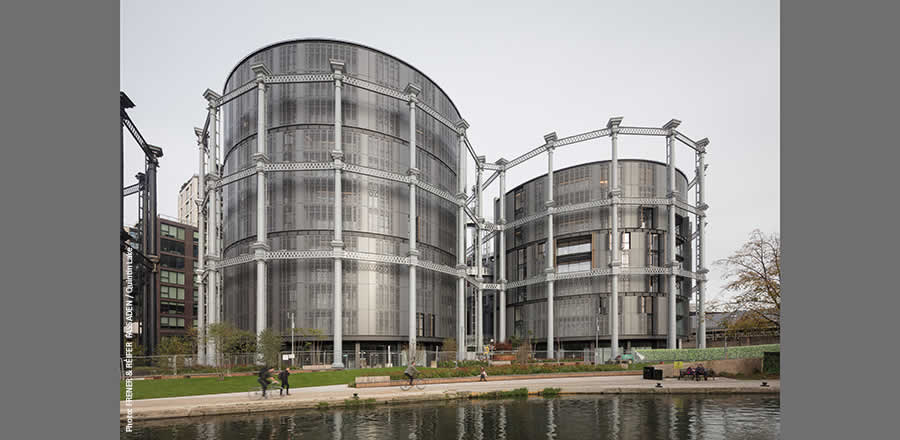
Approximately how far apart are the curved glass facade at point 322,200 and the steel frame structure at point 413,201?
2291 mm

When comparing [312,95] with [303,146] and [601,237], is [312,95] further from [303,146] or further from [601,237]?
[601,237]

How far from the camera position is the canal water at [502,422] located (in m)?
17.8

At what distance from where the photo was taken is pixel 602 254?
8275 centimetres

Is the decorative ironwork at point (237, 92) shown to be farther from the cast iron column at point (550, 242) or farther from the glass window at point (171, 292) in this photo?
the glass window at point (171, 292)

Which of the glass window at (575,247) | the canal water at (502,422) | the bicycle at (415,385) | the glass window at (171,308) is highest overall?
the glass window at (575,247)

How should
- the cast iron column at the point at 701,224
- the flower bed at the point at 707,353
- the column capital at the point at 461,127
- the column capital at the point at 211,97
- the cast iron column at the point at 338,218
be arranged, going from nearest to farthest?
the flower bed at the point at 707,353 < the cast iron column at the point at 338,218 < the column capital at the point at 211,97 < the column capital at the point at 461,127 < the cast iron column at the point at 701,224

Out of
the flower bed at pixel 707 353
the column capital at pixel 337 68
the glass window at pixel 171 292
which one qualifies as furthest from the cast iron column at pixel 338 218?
the glass window at pixel 171 292

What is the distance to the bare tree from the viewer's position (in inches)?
1521

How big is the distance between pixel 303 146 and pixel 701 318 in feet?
188

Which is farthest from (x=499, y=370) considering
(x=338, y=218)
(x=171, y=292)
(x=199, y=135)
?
(x=171, y=292)

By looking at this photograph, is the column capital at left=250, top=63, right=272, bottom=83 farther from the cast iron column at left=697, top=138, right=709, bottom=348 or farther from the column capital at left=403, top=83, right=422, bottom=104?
the cast iron column at left=697, top=138, right=709, bottom=348

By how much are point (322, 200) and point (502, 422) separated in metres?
47.0

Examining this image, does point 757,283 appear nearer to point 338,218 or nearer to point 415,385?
point 415,385

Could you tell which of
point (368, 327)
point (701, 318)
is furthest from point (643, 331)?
point (368, 327)
